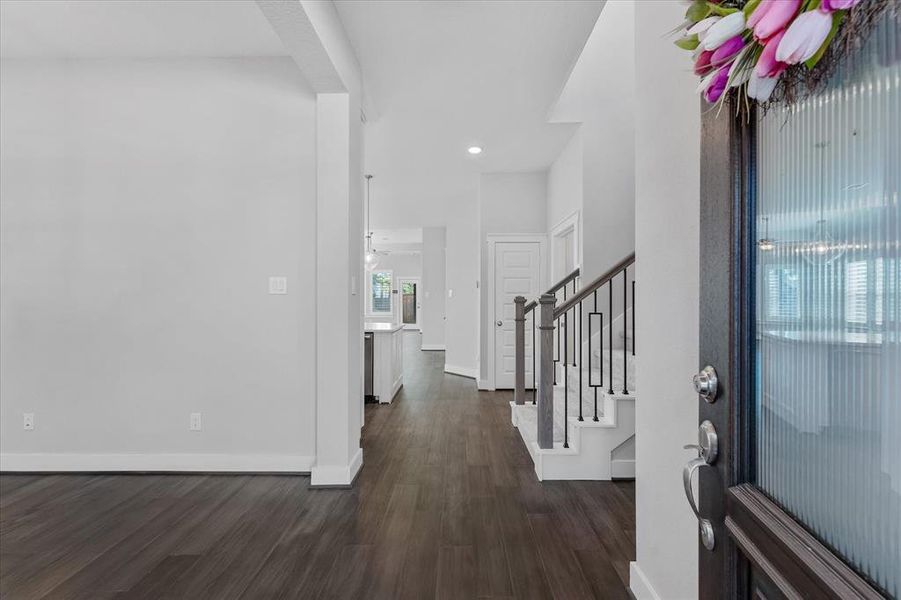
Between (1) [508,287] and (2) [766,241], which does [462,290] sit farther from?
(2) [766,241]

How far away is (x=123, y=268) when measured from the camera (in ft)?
9.37

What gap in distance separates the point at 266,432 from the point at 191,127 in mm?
2147

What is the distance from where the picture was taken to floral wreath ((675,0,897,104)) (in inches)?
19.5

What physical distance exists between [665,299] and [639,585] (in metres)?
1.12

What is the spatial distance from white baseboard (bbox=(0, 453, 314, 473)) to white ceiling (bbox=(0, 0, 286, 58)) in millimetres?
2727

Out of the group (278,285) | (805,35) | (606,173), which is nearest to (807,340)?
(805,35)

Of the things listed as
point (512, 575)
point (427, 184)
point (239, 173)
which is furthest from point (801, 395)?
point (427, 184)

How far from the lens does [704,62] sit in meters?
0.68

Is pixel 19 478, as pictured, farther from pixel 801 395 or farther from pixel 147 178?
pixel 801 395

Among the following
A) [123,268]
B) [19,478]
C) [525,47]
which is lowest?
[19,478]

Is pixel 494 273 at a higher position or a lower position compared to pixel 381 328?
higher

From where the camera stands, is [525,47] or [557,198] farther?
[557,198]

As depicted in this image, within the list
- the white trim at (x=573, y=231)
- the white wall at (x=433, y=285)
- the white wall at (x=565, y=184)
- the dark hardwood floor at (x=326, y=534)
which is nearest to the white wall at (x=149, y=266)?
the dark hardwood floor at (x=326, y=534)

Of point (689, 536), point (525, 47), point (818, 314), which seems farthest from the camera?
point (525, 47)
